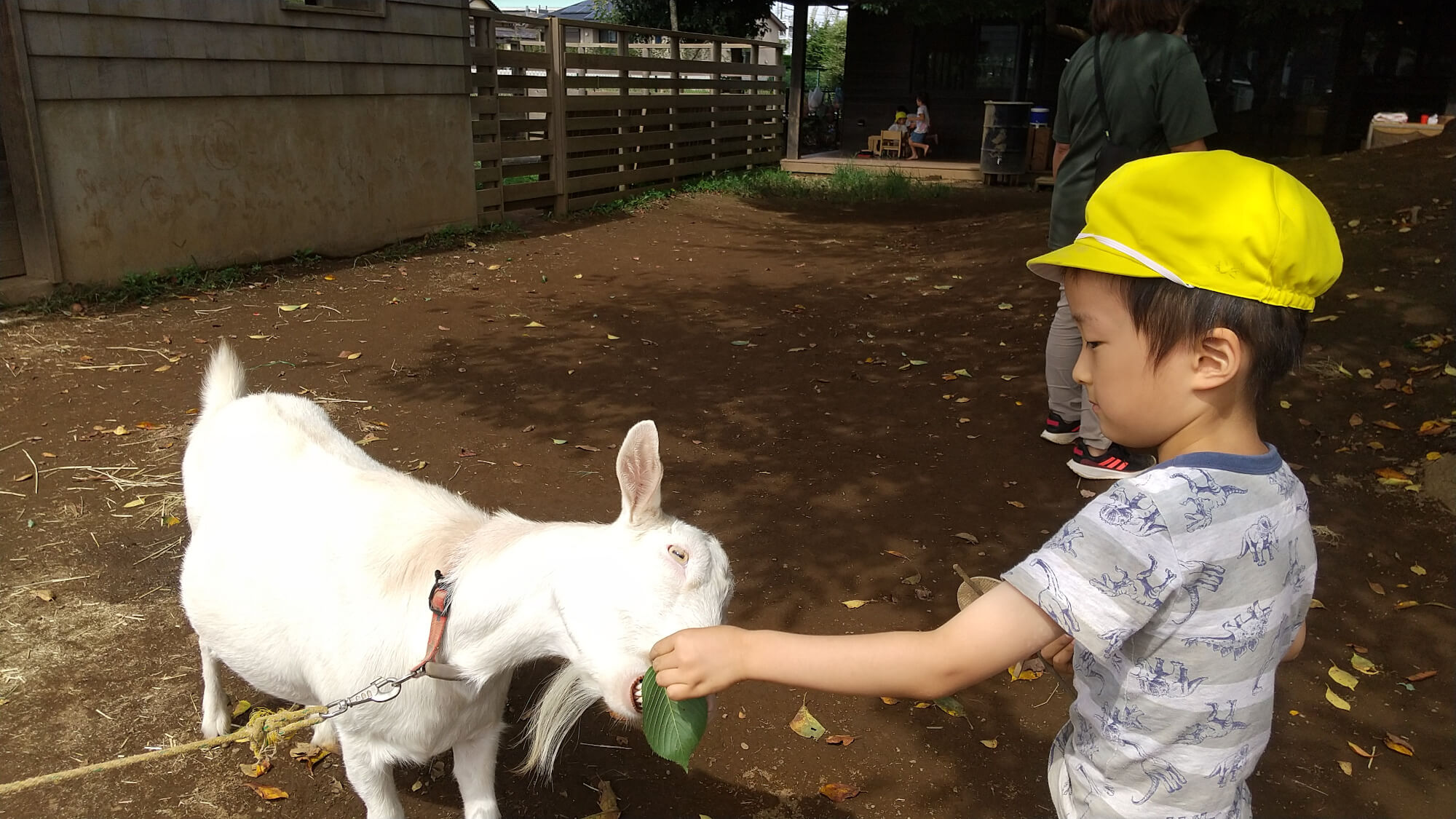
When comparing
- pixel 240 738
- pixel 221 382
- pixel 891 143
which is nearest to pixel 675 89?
pixel 891 143

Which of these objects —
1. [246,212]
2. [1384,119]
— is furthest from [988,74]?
[246,212]

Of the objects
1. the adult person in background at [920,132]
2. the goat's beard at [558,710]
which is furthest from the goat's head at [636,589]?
the adult person in background at [920,132]

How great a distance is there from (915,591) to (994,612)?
2445mm

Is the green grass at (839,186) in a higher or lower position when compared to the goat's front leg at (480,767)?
higher

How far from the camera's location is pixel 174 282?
7500 mm

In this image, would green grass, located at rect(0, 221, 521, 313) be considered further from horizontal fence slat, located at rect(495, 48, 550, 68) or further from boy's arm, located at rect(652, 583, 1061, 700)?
boy's arm, located at rect(652, 583, 1061, 700)

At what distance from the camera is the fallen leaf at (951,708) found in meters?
3.07

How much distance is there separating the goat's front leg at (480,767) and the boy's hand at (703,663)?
952mm

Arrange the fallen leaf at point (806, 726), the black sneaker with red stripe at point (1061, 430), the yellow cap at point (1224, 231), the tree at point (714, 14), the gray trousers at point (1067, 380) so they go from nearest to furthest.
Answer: the yellow cap at point (1224, 231), the fallen leaf at point (806, 726), the gray trousers at point (1067, 380), the black sneaker with red stripe at point (1061, 430), the tree at point (714, 14)

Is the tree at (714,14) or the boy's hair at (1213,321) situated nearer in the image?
the boy's hair at (1213,321)

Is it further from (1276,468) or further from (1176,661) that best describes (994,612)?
(1276,468)

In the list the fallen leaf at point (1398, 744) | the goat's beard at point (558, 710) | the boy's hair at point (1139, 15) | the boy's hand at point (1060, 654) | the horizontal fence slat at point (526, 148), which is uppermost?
the boy's hair at point (1139, 15)

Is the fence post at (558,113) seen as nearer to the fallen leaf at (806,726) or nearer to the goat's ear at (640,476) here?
the fallen leaf at (806,726)

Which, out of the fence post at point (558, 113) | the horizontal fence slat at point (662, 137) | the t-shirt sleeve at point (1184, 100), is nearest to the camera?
the t-shirt sleeve at point (1184, 100)
